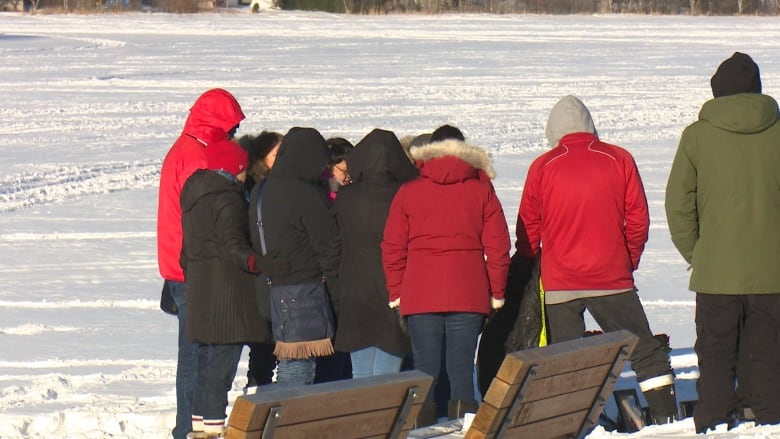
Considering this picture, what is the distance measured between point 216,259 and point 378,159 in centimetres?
78

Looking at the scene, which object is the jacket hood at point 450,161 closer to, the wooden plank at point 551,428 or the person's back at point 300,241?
the person's back at point 300,241

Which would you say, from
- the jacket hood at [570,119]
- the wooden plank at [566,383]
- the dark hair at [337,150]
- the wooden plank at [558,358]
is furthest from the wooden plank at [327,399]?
the dark hair at [337,150]

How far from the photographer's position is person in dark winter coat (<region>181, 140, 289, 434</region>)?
15.6 feet

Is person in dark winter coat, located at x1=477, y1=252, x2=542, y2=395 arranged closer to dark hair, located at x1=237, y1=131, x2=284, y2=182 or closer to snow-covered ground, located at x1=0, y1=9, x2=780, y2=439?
snow-covered ground, located at x1=0, y1=9, x2=780, y2=439

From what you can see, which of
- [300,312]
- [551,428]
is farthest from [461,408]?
[551,428]

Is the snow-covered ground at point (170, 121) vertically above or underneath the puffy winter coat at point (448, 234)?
underneath

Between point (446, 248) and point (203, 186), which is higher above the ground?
point (203, 186)

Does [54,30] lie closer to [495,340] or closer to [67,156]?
[67,156]

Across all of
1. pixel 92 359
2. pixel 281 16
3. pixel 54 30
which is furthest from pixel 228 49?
pixel 92 359

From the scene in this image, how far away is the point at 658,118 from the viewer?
16969 millimetres

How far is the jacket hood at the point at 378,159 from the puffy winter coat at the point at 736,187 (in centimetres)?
112

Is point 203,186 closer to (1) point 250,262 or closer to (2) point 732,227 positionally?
(1) point 250,262

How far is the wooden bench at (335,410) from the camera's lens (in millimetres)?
3068

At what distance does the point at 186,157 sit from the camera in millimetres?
5008
